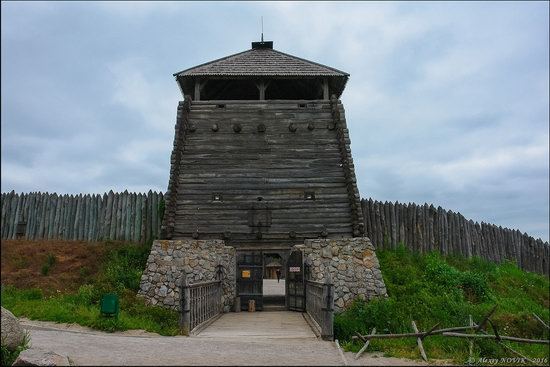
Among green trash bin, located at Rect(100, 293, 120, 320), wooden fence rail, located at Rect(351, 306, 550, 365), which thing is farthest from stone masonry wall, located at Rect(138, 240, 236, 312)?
wooden fence rail, located at Rect(351, 306, 550, 365)

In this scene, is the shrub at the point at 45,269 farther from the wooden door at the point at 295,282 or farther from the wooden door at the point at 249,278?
the wooden door at the point at 295,282

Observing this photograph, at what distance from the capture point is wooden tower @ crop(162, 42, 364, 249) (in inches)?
655

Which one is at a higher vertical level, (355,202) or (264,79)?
(264,79)

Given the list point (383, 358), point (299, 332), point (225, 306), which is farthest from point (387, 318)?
point (225, 306)

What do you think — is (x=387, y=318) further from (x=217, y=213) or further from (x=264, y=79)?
(x=264, y=79)

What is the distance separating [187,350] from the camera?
8602 mm

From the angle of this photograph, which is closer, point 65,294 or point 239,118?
point 65,294

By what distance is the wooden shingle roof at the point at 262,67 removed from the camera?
18.5 metres

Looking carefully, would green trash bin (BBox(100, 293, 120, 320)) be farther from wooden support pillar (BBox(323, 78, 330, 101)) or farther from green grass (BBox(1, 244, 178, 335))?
wooden support pillar (BBox(323, 78, 330, 101))

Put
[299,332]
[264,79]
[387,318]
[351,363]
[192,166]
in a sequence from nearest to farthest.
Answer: [351,363] → [299,332] → [387,318] → [192,166] → [264,79]

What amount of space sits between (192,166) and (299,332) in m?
7.98

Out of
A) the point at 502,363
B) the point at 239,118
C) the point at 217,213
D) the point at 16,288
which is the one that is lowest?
the point at 502,363

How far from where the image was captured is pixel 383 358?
922cm

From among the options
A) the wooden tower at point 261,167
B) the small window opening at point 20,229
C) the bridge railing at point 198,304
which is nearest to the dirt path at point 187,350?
the bridge railing at point 198,304
